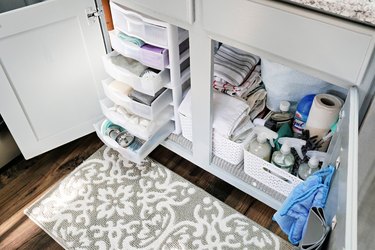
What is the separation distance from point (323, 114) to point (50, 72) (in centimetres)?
115

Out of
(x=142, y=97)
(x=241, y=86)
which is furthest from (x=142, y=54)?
(x=241, y=86)

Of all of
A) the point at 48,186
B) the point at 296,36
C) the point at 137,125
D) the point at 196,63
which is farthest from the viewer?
the point at 48,186

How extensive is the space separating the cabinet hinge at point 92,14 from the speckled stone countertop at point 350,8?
946 mm

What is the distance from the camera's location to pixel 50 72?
1.61 m

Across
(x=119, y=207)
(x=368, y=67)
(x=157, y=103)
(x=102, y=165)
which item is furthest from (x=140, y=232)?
(x=368, y=67)

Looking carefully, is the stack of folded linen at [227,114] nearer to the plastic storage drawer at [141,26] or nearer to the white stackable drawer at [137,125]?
the white stackable drawer at [137,125]

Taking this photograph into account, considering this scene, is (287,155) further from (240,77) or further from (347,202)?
(347,202)

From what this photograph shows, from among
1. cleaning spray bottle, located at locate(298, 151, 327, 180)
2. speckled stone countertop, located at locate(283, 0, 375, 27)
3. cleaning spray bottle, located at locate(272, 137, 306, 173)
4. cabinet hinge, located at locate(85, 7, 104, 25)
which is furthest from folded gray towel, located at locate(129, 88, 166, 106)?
speckled stone countertop, located at locate(283, 0, 375, 27)

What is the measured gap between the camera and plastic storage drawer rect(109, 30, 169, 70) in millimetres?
1482

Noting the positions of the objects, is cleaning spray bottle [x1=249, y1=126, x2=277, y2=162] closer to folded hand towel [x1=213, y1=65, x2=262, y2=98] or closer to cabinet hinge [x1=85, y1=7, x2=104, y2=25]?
folded hand towel [x1=213, y1=65, x2=262, y2=98]

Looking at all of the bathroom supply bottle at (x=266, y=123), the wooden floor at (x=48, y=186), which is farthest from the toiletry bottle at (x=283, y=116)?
the wooden floor at (x=48, y=186)

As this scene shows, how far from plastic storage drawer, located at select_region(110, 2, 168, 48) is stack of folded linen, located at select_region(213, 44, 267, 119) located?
333mm

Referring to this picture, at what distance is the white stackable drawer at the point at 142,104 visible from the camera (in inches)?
64.1

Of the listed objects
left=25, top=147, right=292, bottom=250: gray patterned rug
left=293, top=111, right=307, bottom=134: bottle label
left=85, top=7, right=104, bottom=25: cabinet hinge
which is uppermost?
left=85, top=7, right=104, bottom=25: cabinet hinge
